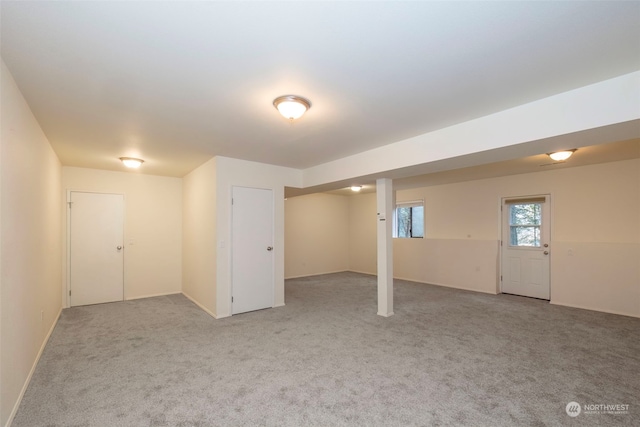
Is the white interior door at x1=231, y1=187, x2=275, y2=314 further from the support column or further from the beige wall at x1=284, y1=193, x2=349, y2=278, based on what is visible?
the beige wall at x1=284, y1=193, x2=349, y2=278

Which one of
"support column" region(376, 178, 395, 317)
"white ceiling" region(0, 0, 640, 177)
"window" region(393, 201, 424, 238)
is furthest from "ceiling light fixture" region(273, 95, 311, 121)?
"window" region(393, 201, 424, 238)

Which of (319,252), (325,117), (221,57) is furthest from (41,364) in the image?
(319,252)

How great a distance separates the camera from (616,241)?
490 centimetres

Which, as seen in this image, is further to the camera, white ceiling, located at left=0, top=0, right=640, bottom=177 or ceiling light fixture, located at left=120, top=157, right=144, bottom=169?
ceiling light fixture, located at left=120, top=157, right=144, bottom=169

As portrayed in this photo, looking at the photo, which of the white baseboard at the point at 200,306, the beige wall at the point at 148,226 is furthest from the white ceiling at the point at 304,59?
the white baseboard at the point at 200,306

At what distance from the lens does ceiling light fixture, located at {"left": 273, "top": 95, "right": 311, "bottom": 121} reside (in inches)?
100

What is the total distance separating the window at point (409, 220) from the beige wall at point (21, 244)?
23.4ft

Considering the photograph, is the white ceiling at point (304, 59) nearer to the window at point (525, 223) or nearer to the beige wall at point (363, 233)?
the window at point (525, 223)

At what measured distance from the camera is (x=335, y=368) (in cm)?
291

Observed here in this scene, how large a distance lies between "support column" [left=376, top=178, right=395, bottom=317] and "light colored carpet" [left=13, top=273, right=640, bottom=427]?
0.80 feet

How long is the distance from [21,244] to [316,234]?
6.53 m

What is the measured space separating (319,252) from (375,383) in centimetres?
608

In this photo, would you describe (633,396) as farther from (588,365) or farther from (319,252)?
(319,252)

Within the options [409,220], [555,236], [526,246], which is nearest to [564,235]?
[555,236]
